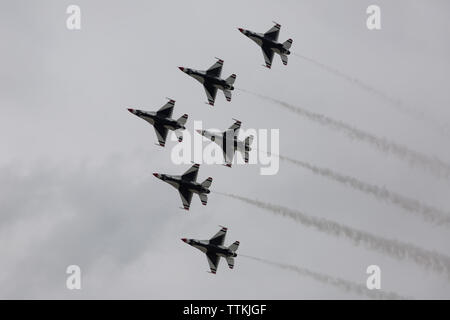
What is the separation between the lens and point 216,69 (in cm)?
13675

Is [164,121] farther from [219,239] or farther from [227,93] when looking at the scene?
[219,239]

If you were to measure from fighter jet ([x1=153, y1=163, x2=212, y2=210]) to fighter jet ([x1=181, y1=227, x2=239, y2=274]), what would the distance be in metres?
4.95

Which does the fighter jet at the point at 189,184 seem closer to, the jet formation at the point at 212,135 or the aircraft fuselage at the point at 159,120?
the jet formation at the point at 212,135

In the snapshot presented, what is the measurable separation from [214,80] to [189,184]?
15.2 meters

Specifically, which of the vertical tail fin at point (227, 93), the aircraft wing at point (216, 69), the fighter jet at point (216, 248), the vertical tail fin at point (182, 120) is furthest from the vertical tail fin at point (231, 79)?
the fighter jet at point (216, 248)

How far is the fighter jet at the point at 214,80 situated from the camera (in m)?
136

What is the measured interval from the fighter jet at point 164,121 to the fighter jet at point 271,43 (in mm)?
15213
